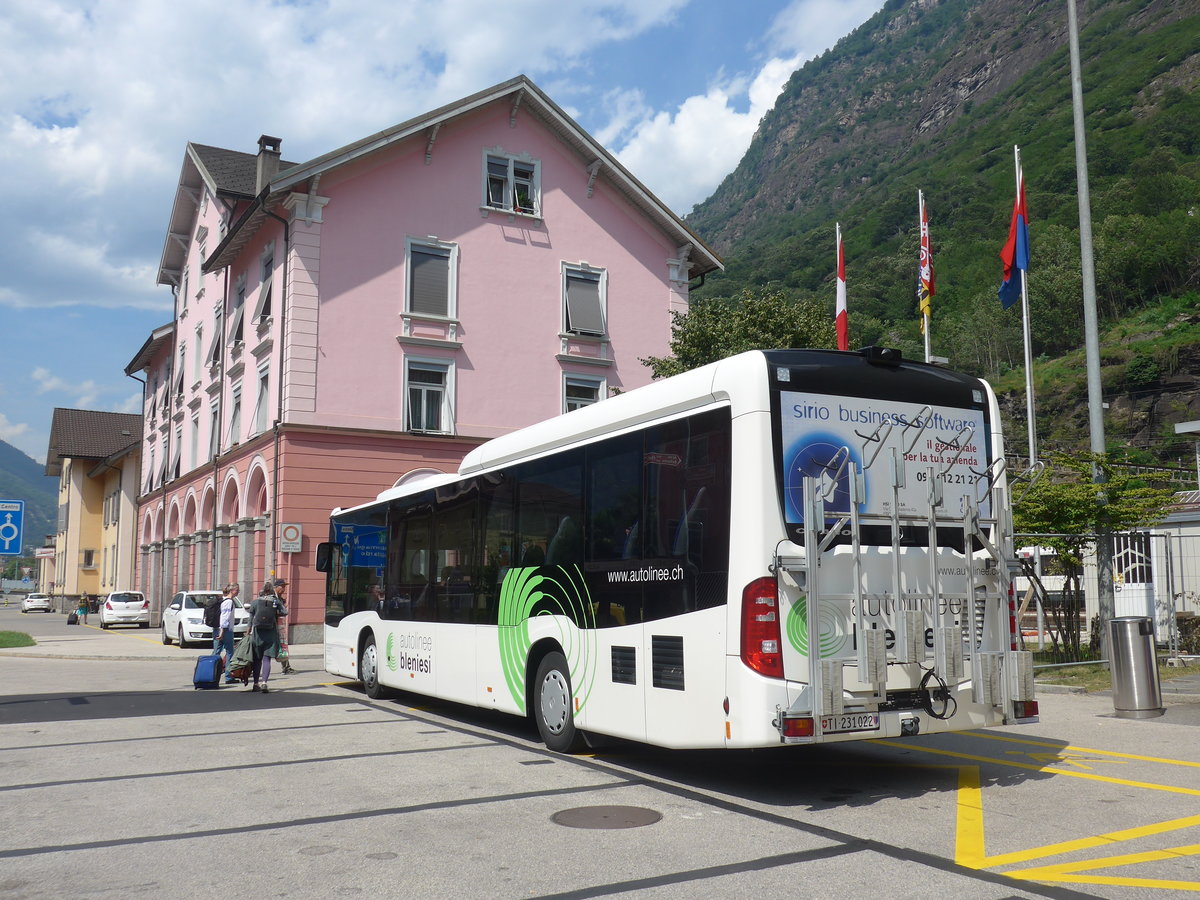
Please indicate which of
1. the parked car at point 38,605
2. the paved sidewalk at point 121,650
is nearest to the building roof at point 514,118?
the paved sidewalk at point 121,650

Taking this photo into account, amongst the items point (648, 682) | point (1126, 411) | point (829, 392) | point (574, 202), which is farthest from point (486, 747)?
point (1126, 411)

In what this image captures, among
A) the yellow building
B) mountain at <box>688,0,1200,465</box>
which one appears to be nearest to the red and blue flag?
mountain at <box>688,0,1200,465</box>

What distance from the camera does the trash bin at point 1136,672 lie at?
12117mm

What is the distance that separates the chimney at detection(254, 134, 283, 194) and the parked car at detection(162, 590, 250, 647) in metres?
13.9

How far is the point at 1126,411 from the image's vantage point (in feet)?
273

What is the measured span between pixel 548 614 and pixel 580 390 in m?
23.0

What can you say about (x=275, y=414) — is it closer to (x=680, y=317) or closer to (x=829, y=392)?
(x=680, y=317)

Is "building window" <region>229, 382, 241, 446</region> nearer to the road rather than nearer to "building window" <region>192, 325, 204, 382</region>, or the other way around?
"building window" <region>192, 325, 204, 382</region>

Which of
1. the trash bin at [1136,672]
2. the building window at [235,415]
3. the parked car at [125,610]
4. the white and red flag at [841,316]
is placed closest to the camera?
the trash bin at [1136,672]

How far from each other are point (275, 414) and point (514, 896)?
25.3 metres

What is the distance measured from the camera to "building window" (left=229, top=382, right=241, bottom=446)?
33719 millimetres

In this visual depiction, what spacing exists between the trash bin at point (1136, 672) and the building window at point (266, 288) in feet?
78.9

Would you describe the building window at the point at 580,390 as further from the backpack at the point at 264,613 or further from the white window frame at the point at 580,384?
the backpack at the point at 264,613

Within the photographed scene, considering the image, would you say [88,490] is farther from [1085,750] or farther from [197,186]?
[1085,750]
